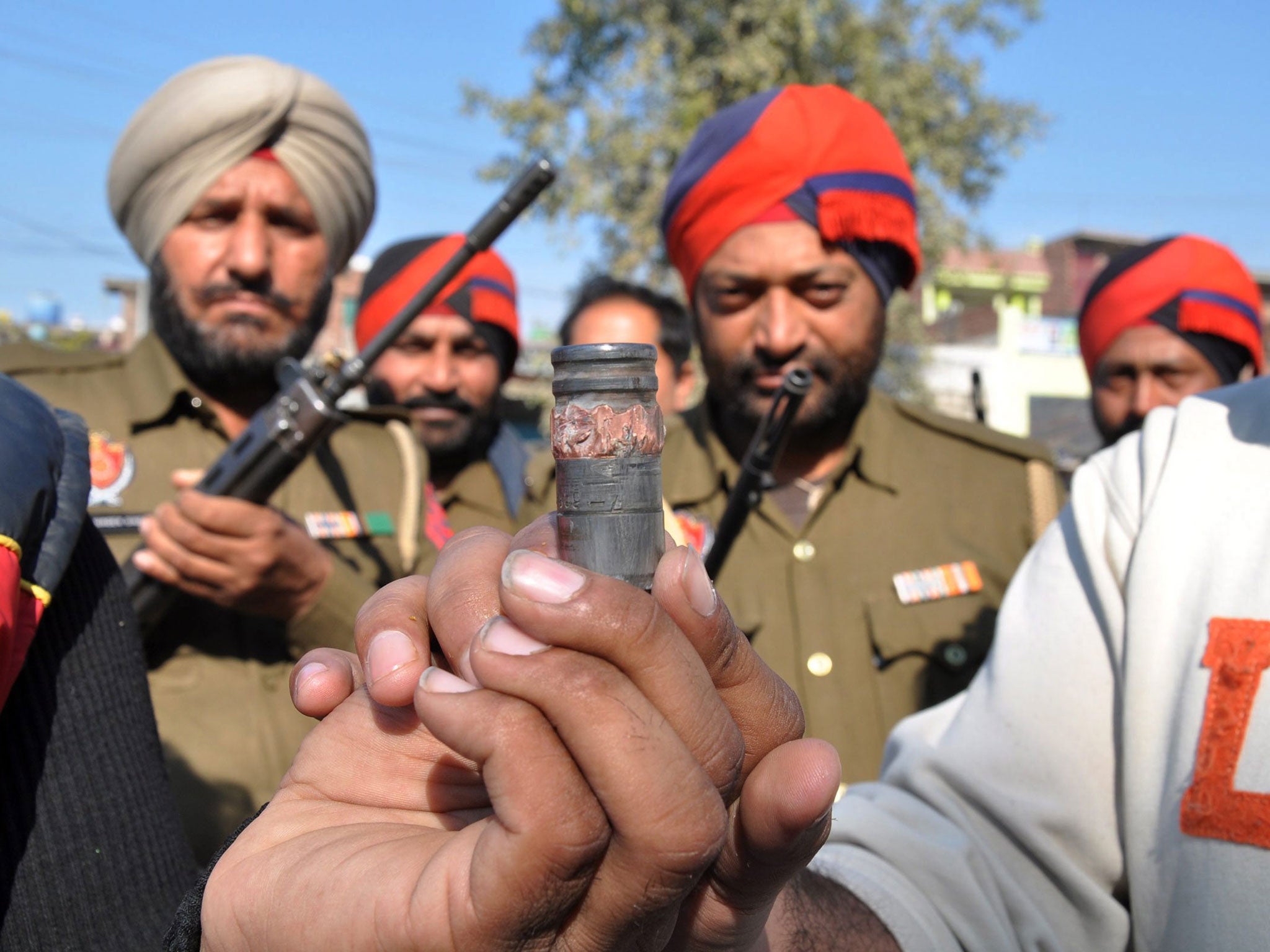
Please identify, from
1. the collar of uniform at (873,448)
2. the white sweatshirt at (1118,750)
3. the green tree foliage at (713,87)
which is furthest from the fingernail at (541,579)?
the green tree foliage at (713,87)

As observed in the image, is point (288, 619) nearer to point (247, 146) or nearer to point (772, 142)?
point (247, 146)

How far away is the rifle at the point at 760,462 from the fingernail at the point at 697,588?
1.66m

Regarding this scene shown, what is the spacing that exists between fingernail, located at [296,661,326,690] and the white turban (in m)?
2.74

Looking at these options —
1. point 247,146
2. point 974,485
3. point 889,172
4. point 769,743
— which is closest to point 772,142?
point 889,172

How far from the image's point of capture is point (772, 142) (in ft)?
11.3

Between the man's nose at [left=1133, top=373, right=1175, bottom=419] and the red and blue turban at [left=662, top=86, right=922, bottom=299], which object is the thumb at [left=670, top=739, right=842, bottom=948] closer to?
the red and blue turban at [left=662, top=86, right=922, bottom=299]

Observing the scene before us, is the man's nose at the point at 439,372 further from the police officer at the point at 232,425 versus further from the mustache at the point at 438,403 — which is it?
the police officer at the point at 232,425

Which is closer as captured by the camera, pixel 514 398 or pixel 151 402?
pixel 151 402

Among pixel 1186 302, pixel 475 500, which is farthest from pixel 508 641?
pixel 1186 302

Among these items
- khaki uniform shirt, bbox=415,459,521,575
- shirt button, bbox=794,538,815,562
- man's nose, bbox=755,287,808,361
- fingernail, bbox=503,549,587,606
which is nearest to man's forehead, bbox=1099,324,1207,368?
man's nose, bbox=755,287,808,361

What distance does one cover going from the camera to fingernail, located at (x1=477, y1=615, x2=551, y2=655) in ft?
3.13

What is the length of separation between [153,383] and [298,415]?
59cm

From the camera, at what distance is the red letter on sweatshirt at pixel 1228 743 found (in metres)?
1.45

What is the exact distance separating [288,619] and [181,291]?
3.87 feet
